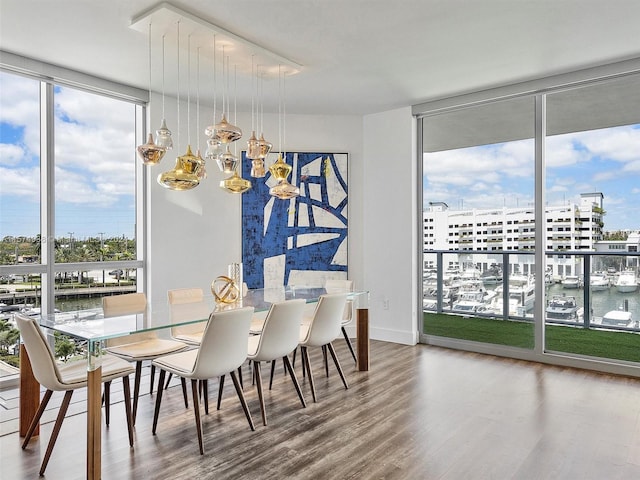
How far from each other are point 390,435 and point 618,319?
292 cm

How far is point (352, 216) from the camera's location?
19.0 ft

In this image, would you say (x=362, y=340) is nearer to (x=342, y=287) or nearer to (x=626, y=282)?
(x=342, y=287)

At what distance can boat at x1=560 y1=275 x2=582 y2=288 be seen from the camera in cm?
455

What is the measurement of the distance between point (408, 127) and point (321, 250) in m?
1.90

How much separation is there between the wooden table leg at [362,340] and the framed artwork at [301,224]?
1.30 metres

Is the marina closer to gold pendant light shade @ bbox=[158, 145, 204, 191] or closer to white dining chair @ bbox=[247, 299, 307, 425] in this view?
white dining chair @ bbox=[247, 299, 307, 425]

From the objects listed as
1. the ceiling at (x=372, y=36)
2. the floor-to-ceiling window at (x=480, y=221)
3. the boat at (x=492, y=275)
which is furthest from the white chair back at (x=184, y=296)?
the boat at (x=492, y=275)

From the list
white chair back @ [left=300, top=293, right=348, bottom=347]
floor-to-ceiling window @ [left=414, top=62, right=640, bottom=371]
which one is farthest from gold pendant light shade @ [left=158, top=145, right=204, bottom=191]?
floor-to-ceiling window @ [left=414, top=62, right=640, bottom=371]

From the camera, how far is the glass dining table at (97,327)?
2.31 meters

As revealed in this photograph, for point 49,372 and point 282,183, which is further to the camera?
point 282,183

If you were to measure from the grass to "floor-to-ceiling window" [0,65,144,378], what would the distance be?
366cm

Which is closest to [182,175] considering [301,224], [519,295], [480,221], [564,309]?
[301,224]

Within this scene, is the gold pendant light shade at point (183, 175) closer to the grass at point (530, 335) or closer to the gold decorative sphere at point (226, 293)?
the gold decorative sphere at point (226, 293)

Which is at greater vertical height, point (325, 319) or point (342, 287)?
point (342, 287)
